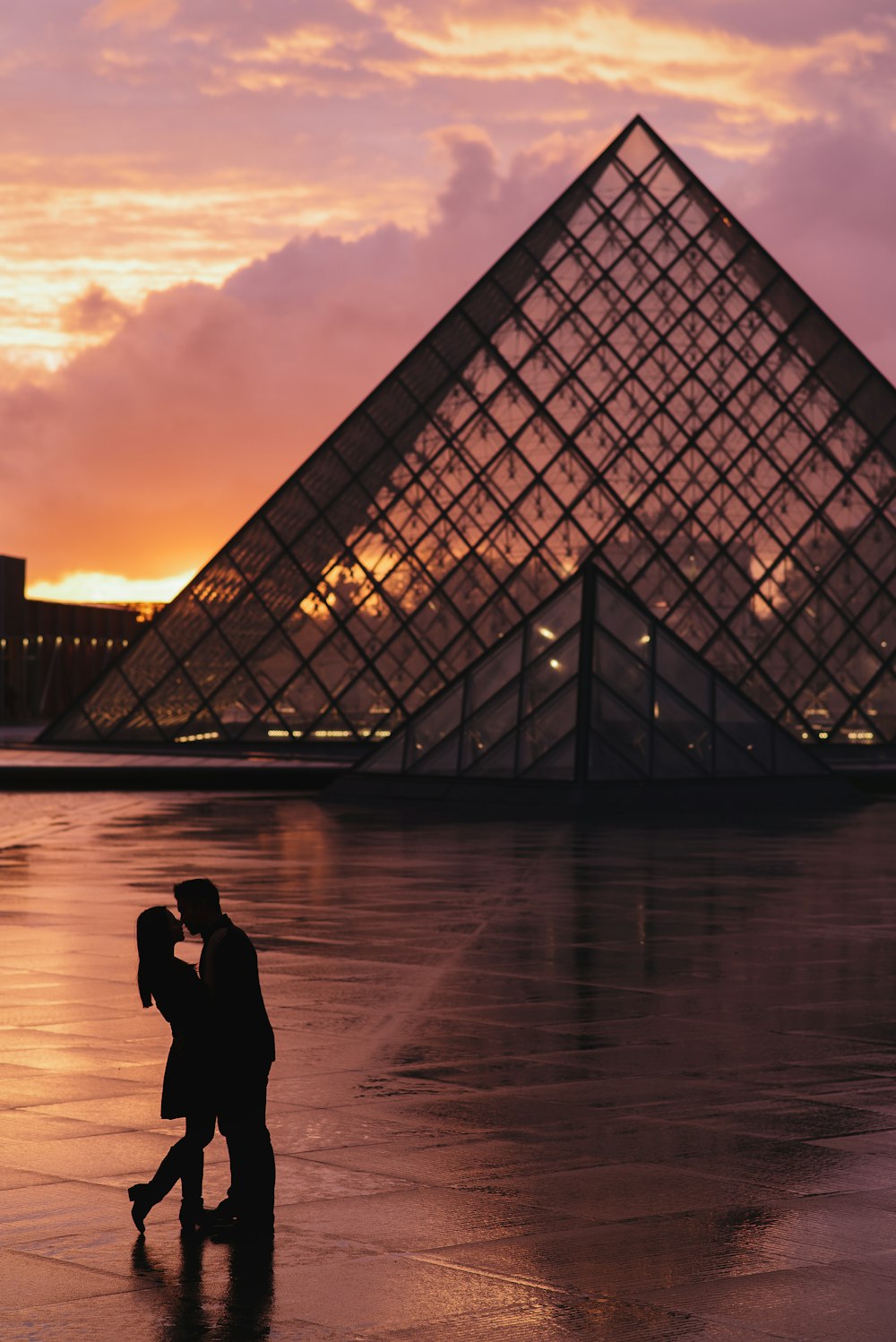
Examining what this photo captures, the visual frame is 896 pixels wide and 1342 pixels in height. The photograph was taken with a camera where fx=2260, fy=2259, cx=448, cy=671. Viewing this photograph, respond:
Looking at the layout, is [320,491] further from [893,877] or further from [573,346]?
[893,877]

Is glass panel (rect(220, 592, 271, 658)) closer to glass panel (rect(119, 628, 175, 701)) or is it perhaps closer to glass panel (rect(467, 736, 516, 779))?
glass panel (rect(119, 628, 175, 701))

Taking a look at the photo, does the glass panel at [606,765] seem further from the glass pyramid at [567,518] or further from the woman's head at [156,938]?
the woman's head at [156,938]

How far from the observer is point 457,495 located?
4691cm

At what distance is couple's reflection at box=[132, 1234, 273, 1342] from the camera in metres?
5.67

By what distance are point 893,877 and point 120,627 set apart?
242 feet

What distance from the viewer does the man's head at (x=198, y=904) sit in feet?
22.1

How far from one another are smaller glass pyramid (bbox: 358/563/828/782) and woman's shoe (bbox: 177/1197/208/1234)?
82.0ft

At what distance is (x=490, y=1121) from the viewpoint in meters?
8.33

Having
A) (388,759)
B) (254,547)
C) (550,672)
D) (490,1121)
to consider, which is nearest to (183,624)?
(254,547)

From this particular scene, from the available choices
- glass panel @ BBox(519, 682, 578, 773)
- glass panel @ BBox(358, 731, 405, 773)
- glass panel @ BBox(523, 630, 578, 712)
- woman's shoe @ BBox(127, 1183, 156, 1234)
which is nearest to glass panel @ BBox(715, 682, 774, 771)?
glass panel @ BBox(523, 630, 578, 712)

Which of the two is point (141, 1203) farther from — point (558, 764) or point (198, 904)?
point (558, 764)

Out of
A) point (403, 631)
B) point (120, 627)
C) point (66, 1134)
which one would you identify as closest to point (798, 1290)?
point (66, 1134)

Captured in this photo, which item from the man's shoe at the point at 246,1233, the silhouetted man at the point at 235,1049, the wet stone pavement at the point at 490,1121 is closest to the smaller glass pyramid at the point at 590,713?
the wet stone pavement at the point at 490,1121

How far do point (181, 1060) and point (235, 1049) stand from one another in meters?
0.18
